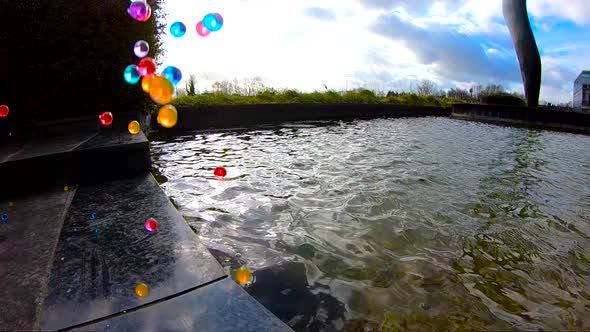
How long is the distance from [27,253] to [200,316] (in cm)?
140

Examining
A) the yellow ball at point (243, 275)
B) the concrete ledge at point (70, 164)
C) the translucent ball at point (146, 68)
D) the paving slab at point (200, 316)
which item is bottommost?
the yellow ball at point (243, 275)

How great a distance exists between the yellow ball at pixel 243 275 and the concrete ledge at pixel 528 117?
18.8m

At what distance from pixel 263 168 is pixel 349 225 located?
8.94 feet

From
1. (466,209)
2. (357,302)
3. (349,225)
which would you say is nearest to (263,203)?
(349,225)

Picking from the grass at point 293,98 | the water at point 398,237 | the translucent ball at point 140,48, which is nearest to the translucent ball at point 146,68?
the translucent ball at point 140,48

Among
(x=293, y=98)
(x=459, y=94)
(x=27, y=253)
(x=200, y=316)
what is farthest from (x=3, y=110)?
(x=459, y=94)

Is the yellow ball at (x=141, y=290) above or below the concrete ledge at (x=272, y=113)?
below

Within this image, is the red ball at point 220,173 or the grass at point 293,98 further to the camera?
the grass at point 293,98

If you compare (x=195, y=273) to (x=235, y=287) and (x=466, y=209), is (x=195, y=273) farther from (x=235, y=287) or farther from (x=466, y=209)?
(x=466, y=209)

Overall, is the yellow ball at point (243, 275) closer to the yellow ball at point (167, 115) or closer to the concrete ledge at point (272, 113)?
the yellow ball at point (167, 115)

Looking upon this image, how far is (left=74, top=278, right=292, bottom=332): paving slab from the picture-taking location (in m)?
1.67

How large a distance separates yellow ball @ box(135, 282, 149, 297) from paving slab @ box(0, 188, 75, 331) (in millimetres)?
449

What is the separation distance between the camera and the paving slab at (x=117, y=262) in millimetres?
1807

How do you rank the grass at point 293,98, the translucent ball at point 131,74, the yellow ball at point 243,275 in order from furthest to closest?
the grass at point 293,98 < the translucent ball at point 131,74 < the yellow ball at point 243,275
